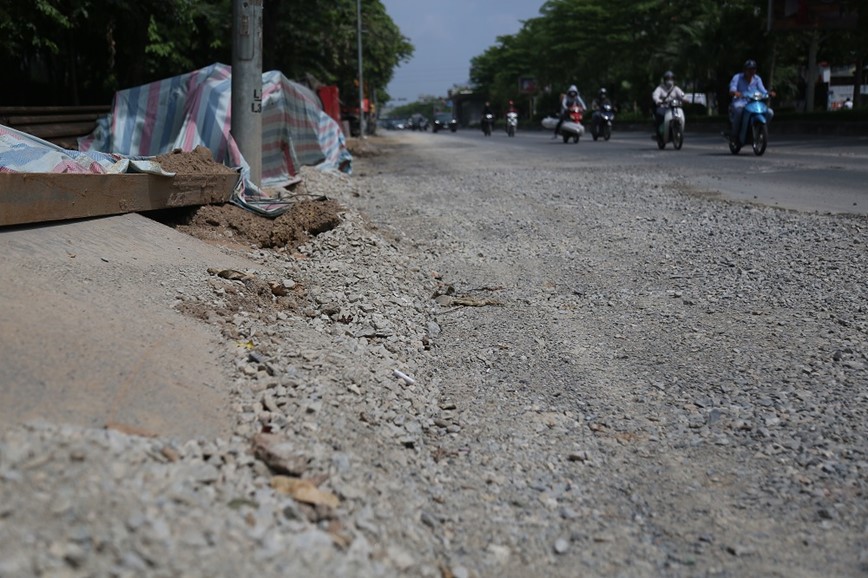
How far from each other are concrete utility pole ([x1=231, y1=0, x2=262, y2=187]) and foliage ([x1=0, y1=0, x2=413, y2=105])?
16.5 feet

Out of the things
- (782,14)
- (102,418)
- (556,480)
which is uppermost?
(782,14)

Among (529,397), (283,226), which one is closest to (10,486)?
(529,397)

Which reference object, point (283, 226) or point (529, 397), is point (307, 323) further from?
point (283, 226)

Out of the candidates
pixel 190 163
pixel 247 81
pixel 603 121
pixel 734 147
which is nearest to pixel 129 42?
pixel 247 81

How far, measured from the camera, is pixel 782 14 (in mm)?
32844

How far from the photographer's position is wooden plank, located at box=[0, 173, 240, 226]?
4426mm

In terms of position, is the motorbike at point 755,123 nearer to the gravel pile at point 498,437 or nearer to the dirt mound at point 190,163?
the gravel pile at point 498,437

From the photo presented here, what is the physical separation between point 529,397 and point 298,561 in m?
1.96

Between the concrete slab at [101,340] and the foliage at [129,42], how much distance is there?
28.6 ft

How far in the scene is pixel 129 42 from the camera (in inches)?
652

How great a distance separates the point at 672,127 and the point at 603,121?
7.55 metres

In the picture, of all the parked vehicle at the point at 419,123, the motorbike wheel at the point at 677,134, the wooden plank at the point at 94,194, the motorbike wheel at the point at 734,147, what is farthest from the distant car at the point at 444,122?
the wooden plank at the point at 94,194

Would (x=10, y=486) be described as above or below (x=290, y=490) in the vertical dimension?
above

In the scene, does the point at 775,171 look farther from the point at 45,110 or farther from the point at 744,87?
the point at 45,110
